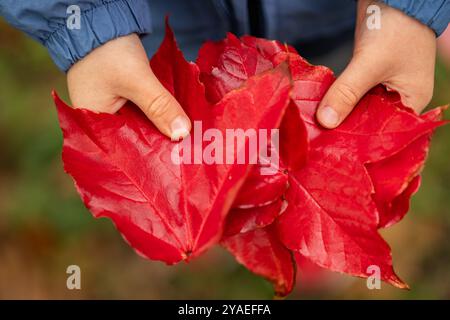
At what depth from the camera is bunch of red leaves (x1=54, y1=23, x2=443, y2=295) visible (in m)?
0.36

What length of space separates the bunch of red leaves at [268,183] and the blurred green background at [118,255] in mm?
514

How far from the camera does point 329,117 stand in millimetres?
392

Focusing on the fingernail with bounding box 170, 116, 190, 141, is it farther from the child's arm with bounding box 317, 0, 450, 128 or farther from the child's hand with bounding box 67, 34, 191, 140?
the child's arm with bounding box 317, 0, 450, 128

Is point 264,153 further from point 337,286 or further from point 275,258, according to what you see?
point 337,286

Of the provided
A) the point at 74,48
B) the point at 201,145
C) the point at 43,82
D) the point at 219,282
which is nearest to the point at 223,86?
the point at 201,145

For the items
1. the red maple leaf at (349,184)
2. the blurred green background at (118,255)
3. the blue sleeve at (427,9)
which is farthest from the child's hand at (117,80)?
the blurred green background at (118,255)

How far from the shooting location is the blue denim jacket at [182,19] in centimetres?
47

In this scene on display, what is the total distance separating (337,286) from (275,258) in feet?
1.82

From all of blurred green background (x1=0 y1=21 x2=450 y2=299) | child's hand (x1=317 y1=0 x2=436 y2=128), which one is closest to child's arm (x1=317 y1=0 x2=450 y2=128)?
child's hand (x1=317 y1=0 x2=436 y2=128)

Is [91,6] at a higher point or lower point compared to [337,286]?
higher

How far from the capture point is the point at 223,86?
1.34 ft

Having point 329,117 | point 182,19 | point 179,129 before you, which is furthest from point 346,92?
point 182,19

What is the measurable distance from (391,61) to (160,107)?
229 mm

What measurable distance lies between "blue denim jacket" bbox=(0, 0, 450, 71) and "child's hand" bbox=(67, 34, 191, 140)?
11 millimetres
